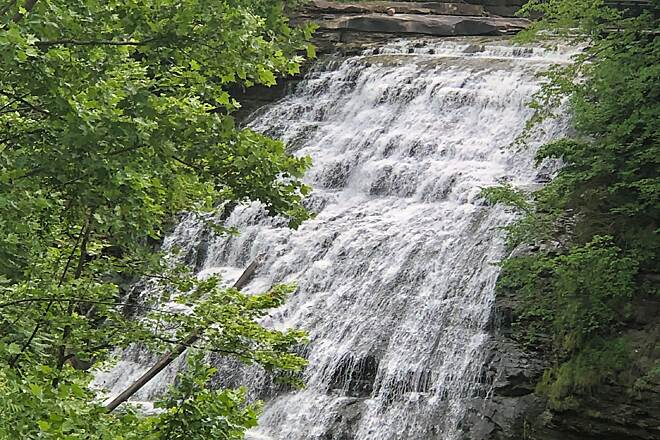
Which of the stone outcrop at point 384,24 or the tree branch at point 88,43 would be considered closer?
the tree branch at point 88,43

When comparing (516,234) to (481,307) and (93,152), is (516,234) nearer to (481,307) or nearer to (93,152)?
(481,307)

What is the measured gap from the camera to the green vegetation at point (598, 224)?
9805 millimetres

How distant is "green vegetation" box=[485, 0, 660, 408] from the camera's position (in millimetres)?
9805

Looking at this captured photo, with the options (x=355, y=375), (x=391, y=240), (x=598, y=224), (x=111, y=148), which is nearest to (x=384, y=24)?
(x=391, y=240)

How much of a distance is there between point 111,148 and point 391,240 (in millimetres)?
10504

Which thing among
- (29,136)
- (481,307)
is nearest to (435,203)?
(481,307)

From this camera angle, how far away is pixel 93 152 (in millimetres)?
3855

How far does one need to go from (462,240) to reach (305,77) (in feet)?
37.0

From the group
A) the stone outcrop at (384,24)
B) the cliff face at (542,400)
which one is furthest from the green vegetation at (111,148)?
the stone outcrop at (384,24)

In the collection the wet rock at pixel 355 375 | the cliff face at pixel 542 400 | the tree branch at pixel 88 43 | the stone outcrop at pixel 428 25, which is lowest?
the wet rock at pixel 355 375

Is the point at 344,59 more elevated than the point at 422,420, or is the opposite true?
the point at 344,59

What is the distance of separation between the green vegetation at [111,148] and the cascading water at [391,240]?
5545 mm

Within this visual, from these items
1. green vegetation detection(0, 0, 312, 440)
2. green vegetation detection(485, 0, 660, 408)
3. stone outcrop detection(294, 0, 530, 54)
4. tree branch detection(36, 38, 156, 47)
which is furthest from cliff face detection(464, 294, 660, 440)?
stone outcrop detection(294, 0, 530, 54)

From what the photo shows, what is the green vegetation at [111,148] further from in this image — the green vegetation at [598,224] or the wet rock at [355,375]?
the wet rock at [355,375]
